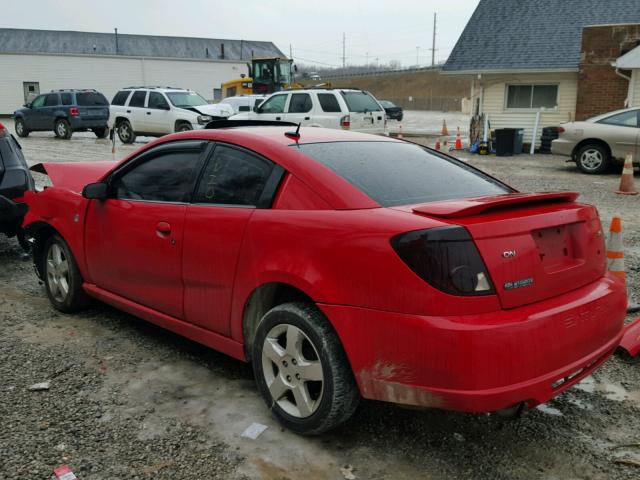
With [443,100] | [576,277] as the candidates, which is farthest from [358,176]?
[443,100]

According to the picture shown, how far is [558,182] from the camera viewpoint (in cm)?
1329

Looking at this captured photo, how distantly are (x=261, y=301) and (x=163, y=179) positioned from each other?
3.98ft

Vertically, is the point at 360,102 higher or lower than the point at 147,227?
higher

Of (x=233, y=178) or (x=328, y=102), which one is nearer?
(x=233, y=178)

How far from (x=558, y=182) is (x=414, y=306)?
465 inches

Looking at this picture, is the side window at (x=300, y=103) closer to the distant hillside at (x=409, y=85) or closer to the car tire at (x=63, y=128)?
the car tire at (x=63, y=128)

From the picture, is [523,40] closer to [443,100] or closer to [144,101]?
[144,101]

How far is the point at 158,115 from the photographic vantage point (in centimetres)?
1992

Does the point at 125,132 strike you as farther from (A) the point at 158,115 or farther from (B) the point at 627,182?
(B) the point at 627,182

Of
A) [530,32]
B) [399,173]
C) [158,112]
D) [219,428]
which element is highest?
[530,32]

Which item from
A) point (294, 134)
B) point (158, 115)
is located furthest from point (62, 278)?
point (158, 115)

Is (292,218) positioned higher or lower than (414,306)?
higher

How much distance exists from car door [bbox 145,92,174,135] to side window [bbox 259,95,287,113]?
3612mm

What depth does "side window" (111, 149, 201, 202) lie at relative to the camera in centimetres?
381
